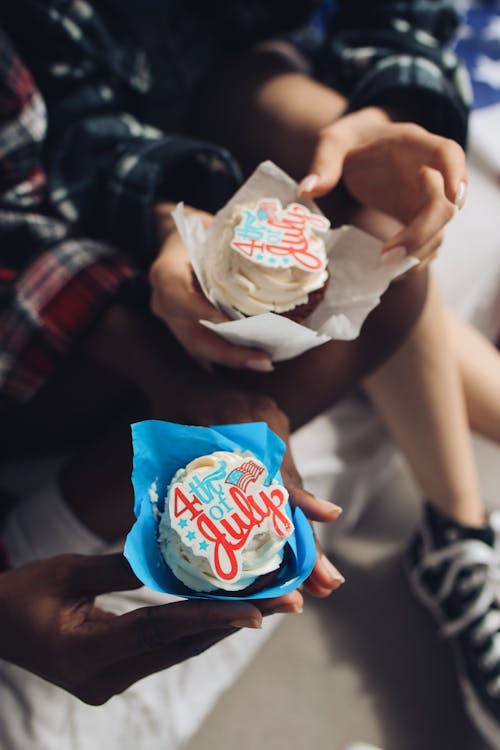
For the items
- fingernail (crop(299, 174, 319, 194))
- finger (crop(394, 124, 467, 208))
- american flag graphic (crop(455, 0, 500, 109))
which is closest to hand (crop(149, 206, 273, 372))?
fingernail (crop(299, 174, 319, 194))

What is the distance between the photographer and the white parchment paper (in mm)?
546

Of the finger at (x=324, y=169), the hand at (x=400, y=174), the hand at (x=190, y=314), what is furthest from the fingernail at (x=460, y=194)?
the hand at (x=190, y=314)

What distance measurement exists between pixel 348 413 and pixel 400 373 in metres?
0.14

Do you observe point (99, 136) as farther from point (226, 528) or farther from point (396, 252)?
point (226, 528)

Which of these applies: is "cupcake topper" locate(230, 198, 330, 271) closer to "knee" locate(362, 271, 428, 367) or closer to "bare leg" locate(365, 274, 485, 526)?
"knee" locate(362, 271, 428, 367)

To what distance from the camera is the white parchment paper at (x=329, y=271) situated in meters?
0.55

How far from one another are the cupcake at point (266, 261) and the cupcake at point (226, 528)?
0.15 metres

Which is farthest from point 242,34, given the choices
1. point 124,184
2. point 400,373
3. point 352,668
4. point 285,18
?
point 352,668

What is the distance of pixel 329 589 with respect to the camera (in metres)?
0.48

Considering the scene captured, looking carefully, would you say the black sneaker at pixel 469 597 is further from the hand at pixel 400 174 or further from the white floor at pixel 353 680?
the hand at pixel 400 174

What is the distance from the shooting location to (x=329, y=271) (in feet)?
2.01

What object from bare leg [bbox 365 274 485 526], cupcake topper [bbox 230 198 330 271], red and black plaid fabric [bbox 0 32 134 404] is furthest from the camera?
bare leg [bbox 365 274 485 526]

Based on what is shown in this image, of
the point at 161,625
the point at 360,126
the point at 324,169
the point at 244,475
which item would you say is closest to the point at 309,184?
the point at 324,169

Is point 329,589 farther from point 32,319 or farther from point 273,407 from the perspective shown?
point 32,319
